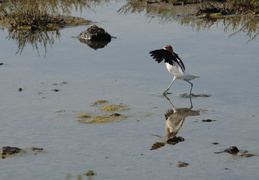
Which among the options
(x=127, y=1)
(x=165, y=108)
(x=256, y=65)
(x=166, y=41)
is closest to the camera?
(x=165, y=108)

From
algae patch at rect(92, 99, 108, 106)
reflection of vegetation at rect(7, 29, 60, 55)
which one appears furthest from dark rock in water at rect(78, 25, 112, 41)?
algae patch at rect(92, 99, 108, 106)

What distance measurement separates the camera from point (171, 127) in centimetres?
796

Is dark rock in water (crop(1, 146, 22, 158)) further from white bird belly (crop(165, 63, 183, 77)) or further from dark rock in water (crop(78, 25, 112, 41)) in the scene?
dark rock in water (crop(78, 25, 112, 41))

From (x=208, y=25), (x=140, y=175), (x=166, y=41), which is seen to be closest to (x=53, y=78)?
(x=166, y=41)

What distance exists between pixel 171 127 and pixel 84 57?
3.97 m

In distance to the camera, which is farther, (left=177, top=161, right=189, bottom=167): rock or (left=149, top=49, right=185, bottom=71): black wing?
(left=149, top=49, right=185, bottom=71): black wing

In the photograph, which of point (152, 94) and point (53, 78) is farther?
point (53, 78)

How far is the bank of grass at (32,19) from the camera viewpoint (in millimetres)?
13672

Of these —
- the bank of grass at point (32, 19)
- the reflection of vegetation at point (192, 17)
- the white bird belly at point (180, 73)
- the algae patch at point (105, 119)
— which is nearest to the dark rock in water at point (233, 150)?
the algae patch at point (105, 119)

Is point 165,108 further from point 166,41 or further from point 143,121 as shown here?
point 166,41

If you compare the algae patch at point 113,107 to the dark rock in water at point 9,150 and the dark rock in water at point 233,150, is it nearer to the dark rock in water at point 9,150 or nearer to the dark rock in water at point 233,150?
the dark rock in water at point 9,150

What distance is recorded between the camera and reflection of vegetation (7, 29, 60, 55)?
12516 mm

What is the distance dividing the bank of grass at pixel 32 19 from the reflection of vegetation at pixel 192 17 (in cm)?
174

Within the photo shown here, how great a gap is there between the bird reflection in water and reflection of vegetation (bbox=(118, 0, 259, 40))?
469 cm
